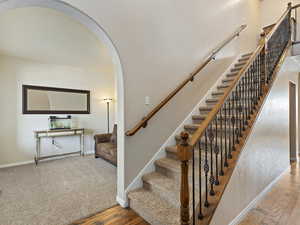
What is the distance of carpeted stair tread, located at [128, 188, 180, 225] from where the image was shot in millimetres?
1551

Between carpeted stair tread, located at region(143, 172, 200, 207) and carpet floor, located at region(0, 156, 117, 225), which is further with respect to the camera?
carpet floor, located at region(0, 156, 117, 225)

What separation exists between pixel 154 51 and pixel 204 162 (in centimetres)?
167

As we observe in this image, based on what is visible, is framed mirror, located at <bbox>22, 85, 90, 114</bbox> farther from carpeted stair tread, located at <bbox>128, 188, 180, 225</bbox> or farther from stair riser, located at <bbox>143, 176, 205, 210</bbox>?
stair riser, located at <bbox>143, 176, 205, 210</bbox>

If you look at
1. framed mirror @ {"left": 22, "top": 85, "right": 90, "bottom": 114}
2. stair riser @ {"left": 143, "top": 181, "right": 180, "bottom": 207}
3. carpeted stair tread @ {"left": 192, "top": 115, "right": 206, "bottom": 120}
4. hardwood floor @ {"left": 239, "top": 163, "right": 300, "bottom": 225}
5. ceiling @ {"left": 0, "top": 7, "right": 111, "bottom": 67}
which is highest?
ceiling @ {"left": 0, "top": 7, "right": 111, "bottom": 67}

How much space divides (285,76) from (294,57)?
665mm

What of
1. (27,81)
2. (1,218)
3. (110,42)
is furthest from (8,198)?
(27,81)

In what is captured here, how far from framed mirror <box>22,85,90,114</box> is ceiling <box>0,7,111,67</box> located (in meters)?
0.75

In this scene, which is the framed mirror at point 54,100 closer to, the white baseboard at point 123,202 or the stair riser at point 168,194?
the white baseboard at point 123,202

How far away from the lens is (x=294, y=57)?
331 cm

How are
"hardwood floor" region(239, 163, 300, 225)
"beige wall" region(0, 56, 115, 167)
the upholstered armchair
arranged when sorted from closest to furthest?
1. "hardwood floor" region(239, 163, 300, 225)
2. the upholstered armchair
3. "beige wall" region(0, 56, 115, 167)

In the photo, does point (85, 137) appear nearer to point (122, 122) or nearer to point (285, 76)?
point (122, 122)

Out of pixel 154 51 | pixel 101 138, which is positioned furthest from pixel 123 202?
pixel 101 138

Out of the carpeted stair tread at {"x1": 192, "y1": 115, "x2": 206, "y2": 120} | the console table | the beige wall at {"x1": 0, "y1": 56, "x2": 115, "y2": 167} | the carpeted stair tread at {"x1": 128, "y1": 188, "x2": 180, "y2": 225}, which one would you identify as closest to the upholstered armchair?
the console table

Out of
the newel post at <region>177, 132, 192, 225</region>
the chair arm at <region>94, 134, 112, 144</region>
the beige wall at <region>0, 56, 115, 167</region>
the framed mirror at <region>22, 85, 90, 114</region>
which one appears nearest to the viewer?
the newel post at <region>177, 132, 192, 225</region>
